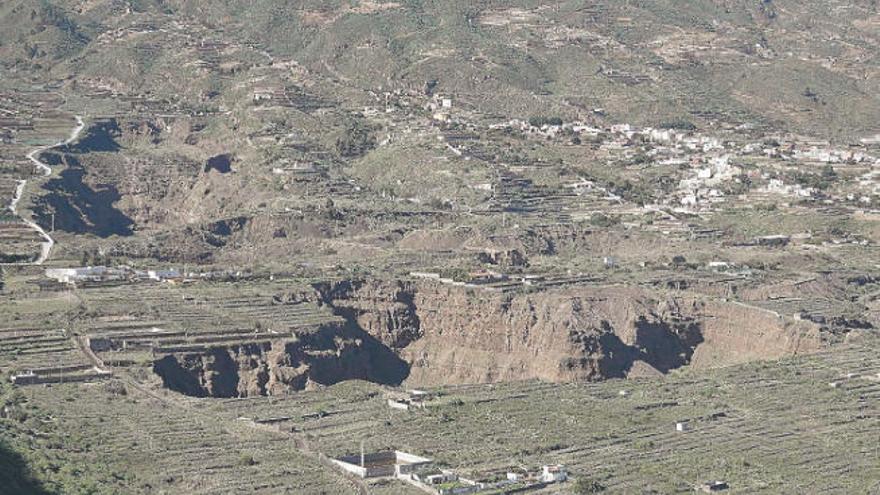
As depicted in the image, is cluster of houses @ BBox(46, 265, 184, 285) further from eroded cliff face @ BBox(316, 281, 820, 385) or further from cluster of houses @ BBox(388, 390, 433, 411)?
cluster of houses @ BBox(388, 390, 433, 411)

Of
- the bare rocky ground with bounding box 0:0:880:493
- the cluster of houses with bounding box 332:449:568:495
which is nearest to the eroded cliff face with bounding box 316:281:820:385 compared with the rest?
the bare rocky ground with bounding box 0:0:880:493

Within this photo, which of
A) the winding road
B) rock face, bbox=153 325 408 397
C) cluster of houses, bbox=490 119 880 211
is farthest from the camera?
cluster of houses, bbox=490 119 880 211

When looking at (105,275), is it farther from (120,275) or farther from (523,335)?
(523,335)

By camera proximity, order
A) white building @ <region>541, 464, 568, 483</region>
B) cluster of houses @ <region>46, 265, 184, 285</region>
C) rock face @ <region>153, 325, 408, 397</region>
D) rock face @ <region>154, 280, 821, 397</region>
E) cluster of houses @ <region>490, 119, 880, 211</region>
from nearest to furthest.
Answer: white building @ <region>541, 464, 568, 483</region>, rock face @ <region>153, 325, 408, 397</region>, rock face @ <region>154, 280, 821, 397</region>, cluster of houses @ <region>46, 265, 184, 285</region>, cluster of houses @ <region>490, 119, 880, 211</region>

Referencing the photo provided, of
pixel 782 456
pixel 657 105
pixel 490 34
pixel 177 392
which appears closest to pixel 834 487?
pixel 782 456

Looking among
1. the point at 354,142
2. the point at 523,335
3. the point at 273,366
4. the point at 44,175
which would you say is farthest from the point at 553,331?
the point at 354,142

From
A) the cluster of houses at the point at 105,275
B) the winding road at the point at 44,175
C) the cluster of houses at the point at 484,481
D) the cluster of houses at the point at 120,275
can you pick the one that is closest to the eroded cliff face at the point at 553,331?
the cluster of houses at the point at 120,275
